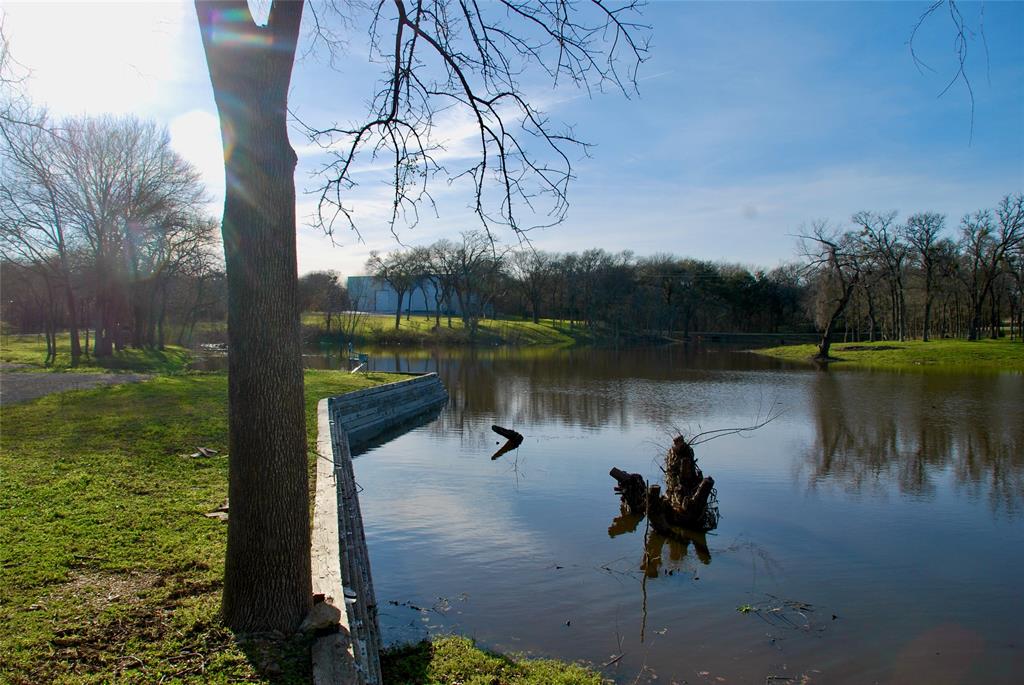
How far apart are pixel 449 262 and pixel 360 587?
6380 cm

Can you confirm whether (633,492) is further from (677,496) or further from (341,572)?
(341,572)

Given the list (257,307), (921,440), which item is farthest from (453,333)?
(257,307)

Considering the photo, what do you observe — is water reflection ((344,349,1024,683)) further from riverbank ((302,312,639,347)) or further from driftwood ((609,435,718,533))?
riverbank ((302,312,639,347))

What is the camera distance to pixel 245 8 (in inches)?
179

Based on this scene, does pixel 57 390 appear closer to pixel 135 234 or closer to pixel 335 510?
pixel 335 510

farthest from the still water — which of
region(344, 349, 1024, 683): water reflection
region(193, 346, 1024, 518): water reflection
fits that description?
region(193, 346, 1024, 518): water reflection

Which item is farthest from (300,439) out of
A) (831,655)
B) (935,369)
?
(935,369)

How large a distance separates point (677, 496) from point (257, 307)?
26.6 feet

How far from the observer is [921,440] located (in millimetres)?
17859

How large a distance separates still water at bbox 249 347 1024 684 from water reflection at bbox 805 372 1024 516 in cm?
9

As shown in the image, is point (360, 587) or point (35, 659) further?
point (360, 587)

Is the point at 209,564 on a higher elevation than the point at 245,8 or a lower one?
lower

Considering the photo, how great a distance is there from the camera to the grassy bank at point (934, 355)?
44375mm

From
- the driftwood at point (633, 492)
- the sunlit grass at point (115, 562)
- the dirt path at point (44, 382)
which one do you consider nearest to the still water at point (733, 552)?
the driftwood at point (633, 492)
